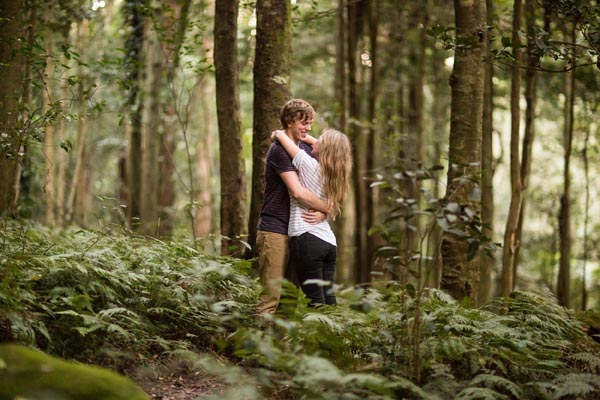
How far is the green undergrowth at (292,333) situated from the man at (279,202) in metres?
0.45

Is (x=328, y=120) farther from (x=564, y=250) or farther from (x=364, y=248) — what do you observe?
(x=564, y=250)

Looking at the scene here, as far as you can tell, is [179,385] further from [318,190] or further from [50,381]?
[50,381]

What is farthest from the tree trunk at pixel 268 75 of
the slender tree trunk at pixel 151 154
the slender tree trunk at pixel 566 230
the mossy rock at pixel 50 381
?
the slender tree trunk at pixel 151 154

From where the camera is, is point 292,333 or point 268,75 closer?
point 292,333

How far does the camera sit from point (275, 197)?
7.03m

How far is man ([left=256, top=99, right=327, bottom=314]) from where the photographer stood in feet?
22.5

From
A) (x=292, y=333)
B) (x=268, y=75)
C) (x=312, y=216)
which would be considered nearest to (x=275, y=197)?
(x=312, y=216)

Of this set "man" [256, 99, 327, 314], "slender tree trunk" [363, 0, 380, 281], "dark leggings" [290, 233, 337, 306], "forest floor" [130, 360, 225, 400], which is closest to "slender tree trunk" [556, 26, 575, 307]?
"slender tree trunk" [363, 0, 380, 281]

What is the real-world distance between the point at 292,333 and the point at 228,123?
5.79 metres

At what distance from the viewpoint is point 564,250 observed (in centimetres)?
1489

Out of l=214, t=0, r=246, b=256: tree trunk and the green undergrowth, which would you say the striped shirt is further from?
l=214, t=0, r=246, b=256: tree trunk

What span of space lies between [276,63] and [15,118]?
3329 mm

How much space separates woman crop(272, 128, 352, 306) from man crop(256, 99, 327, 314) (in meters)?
0.08

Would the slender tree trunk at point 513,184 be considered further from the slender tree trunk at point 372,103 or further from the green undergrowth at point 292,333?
the slender tree trunk at point 372,103
